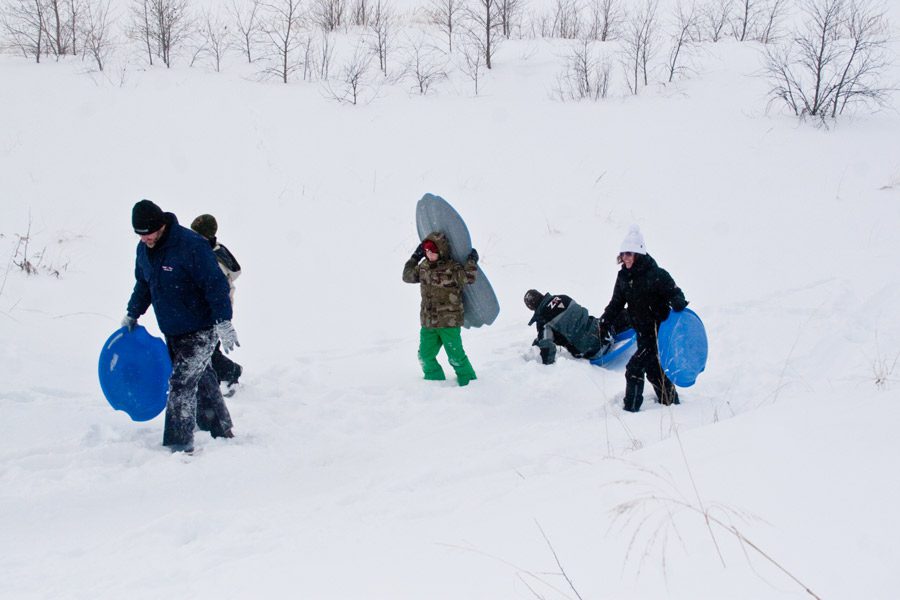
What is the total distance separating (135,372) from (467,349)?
367 centimetres

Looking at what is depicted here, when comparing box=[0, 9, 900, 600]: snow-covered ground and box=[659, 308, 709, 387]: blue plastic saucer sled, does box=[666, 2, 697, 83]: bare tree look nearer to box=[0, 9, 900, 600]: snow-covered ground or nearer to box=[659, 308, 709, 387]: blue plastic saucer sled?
box=[0, 9, 900, 600]: snow-covered ground

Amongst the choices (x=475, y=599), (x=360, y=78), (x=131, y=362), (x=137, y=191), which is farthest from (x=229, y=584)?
(x=360, y=78)

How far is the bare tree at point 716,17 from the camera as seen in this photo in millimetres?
21844

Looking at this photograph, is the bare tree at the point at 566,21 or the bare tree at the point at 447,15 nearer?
the bare tree at the point at 447,15

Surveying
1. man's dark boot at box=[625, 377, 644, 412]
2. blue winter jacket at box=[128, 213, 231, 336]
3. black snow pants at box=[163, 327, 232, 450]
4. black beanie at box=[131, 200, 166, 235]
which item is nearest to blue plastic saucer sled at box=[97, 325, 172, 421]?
black snow pants at box=[163, 327, 232, 450]

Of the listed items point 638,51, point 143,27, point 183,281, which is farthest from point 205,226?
point 638,51

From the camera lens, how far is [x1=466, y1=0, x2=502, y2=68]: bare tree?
59.0 feet

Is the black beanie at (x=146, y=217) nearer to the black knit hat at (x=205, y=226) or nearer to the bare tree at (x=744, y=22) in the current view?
the black knit hat at (x=205, y=226)

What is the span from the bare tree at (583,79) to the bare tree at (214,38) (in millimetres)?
8803

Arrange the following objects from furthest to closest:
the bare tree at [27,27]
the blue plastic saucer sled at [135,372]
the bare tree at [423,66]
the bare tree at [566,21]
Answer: the bare tree at [566,21]
the bare tree at [423,66]
the bare tree at [27,27]
the blue plastic saucer sled at [135,372]

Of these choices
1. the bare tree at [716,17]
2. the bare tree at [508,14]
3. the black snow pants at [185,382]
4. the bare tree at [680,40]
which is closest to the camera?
the black snow pants at [185,382]

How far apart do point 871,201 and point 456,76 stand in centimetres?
1021

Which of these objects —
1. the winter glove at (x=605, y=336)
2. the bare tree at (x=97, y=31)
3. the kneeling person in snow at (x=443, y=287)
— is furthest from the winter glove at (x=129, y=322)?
the bare tree at (x=97, y=31)

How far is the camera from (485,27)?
1920 cm
